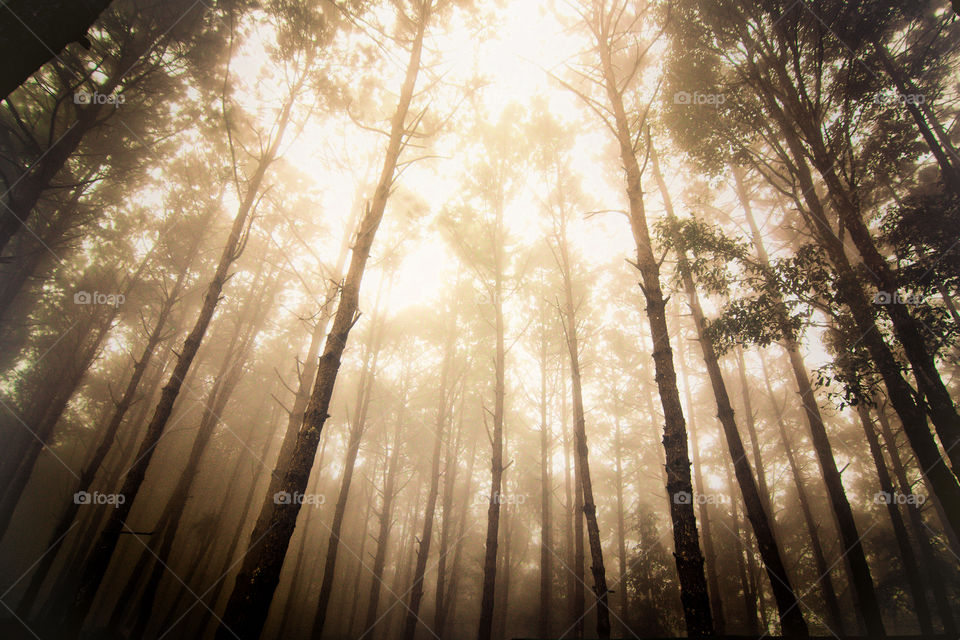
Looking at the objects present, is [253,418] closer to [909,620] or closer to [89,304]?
[89,304]

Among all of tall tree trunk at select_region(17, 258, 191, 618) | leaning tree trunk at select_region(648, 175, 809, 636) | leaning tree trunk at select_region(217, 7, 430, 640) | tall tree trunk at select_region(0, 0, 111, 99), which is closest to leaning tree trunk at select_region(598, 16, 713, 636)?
leaning tree trunk at select_region(648, 175, 809, 636)

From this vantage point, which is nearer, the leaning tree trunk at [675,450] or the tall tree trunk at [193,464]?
the leaning tree trunk at [675,450]

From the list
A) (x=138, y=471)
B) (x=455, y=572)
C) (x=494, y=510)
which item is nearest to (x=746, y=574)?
(x=455, y=572)

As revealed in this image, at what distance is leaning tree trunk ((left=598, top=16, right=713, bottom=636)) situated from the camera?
3.75 meters

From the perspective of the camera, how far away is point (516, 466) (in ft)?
81.1

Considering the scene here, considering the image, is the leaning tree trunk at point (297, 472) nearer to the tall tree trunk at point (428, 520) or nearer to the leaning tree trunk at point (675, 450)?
the leaning tree trunk at point (675, 450)

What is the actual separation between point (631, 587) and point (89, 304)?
85.3 feet

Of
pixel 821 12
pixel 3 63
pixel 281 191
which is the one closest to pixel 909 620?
pixel 821 12

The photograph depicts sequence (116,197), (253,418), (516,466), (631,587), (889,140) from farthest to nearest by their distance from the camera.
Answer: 1. (516,466)
2. (253,418)
3. (631,587)
4. (116,197)
5. (889,140)

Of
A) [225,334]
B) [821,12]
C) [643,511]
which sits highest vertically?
[821,12]

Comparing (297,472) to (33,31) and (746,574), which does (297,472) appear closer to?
(33,31)

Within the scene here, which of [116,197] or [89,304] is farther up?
[116,197]

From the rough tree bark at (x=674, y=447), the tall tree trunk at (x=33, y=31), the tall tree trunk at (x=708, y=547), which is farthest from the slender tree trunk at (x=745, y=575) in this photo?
the tall tree trunk at (x=33, y=31)

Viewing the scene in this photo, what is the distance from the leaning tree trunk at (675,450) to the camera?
12.3ft
